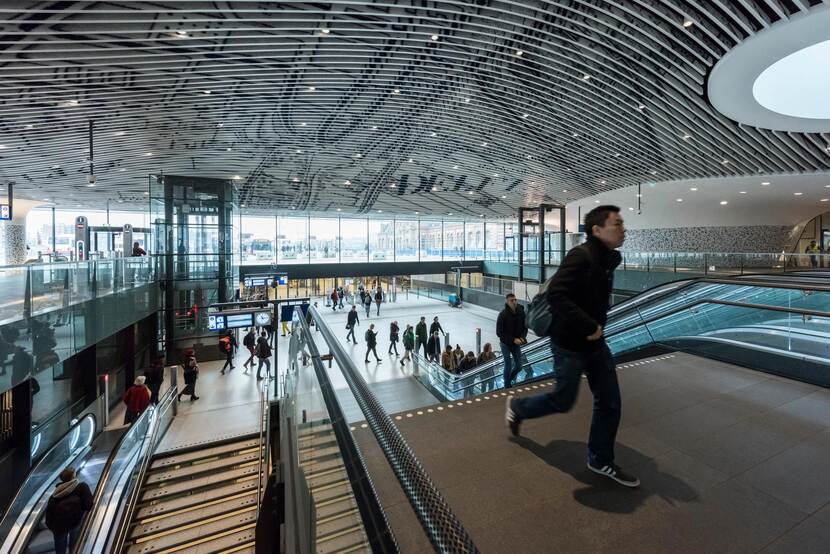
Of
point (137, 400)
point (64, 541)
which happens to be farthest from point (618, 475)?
point (137, 400)

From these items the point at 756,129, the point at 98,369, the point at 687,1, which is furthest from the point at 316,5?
the point at 756,129

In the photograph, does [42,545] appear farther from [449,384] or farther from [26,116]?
[26,116]

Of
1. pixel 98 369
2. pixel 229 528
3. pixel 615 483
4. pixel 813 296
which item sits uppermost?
pixel 813 296

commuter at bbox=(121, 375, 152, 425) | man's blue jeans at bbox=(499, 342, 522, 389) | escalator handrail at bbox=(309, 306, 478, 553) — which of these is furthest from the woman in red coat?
escalator handrail at bbox=(309, 306, 478, 553)

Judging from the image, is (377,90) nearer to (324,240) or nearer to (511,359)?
(511,359)

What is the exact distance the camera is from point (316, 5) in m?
5.75

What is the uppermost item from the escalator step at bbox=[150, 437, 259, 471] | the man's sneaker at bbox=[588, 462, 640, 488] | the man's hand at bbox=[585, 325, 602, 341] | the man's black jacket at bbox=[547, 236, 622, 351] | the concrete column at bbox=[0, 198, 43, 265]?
the concrete column at bbox=[0, 198, 43, 265]

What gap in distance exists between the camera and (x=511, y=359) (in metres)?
5.37

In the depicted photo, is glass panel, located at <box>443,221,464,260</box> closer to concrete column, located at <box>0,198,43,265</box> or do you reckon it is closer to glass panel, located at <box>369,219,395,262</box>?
glass panel, located at <box>369,219,395,262</box>

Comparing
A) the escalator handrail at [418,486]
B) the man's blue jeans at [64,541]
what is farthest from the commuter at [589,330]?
the man's blue jeans at [64,541]

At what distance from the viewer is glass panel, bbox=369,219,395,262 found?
95.5 ft

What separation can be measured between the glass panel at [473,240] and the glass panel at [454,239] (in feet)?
1.56

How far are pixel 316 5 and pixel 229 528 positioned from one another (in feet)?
29.0

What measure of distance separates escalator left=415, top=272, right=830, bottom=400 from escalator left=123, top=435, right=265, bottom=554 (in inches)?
243
